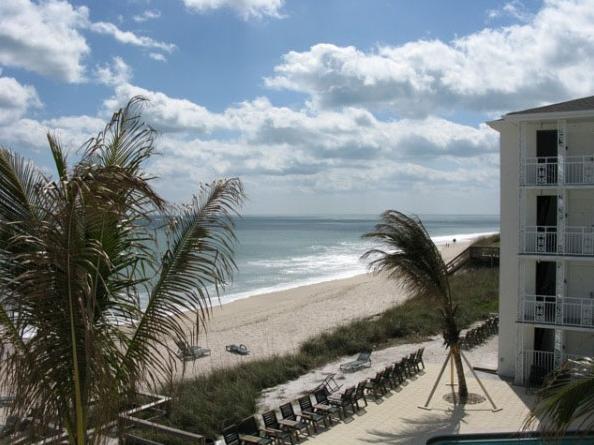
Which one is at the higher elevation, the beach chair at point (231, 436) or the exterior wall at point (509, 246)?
the exterior wall at point (509, 246)

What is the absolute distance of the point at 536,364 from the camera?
17.8m

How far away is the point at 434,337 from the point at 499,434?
12.2 m

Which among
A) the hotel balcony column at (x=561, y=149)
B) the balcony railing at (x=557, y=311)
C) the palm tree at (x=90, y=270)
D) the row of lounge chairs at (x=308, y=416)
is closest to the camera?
the palm tree at (x=90, y=270)

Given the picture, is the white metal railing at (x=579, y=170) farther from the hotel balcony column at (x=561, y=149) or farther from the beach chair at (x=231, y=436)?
the beach chair at (x=231, y=436)

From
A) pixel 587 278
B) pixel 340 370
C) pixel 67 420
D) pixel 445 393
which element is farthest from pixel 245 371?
pixel 67 420

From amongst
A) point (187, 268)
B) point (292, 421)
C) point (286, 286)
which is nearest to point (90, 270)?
point (187, 268)

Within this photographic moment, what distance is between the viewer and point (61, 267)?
4.96 m

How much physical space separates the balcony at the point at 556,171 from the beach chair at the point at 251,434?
1018 centimetres

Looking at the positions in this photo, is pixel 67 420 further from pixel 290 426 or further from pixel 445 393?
pixel 445 393

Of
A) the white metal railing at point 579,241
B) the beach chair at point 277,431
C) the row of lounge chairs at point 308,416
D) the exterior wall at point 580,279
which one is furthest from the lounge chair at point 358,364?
the white metal railing at point 579,241

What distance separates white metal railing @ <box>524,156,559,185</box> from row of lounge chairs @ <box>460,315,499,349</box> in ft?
24.4

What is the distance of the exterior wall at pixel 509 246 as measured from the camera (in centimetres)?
1803

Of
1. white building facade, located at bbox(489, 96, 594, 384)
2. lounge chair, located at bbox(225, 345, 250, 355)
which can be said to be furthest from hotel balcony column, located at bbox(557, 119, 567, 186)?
lounge chair, located at bbox(225, 345, 250, 355)

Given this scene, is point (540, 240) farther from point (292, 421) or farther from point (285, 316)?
point (285, 316)
